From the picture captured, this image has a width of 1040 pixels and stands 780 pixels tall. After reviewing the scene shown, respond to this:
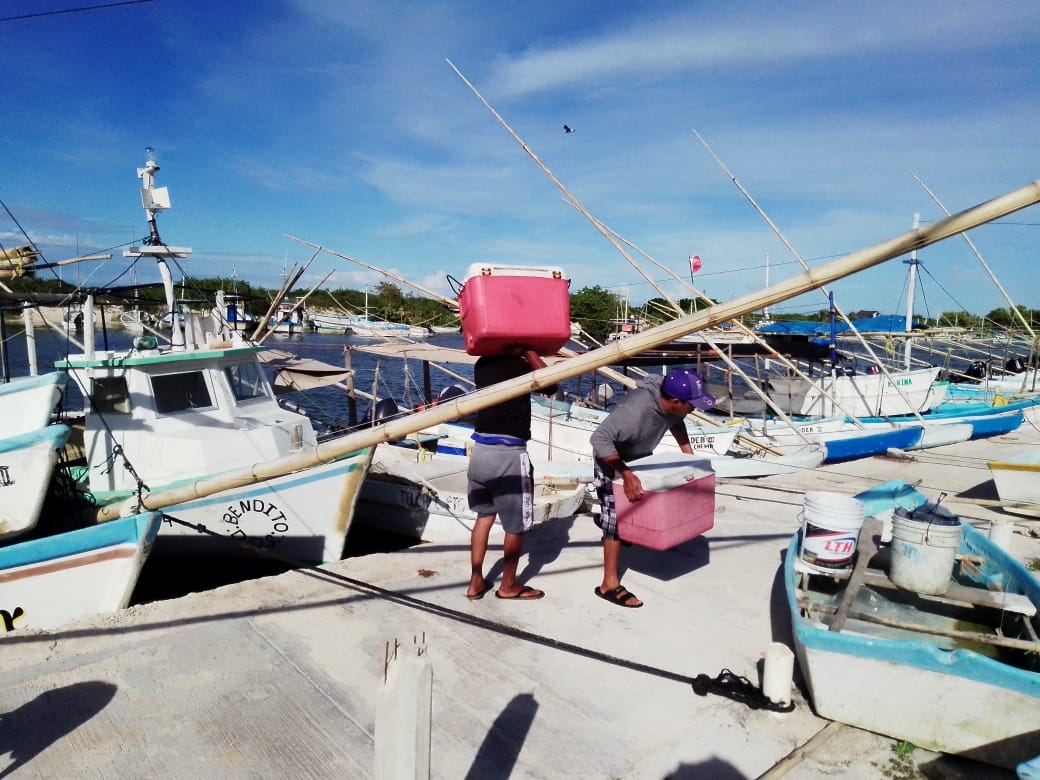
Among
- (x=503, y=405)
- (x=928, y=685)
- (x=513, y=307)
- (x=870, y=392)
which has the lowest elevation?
(x=870, y=392)

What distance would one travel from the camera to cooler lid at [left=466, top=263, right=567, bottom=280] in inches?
157

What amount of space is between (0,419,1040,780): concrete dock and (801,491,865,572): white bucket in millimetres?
566

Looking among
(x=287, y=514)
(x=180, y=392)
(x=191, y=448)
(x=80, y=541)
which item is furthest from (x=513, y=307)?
(x=180, y=392)

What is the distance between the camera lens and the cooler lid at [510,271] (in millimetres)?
3977

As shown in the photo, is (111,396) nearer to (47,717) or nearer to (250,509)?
(250,509)

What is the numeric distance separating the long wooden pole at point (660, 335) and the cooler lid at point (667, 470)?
1.60m

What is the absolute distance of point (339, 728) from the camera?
3.24 meters

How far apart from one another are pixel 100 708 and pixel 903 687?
161 inches

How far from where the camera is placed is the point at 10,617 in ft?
15.0

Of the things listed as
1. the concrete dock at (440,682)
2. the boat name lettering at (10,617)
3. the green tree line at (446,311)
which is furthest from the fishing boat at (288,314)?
the concrete dock at (440,682)

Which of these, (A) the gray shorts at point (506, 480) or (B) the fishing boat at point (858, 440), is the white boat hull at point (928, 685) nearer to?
(A) the gray shorts at point (506, 480)

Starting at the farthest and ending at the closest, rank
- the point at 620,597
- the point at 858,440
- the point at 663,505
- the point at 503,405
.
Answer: the point at 858,440
the point at 620,597
the point at 663,505
the point at 503,405

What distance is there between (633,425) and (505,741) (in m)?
2.12

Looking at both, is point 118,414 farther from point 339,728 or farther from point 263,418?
point 339,728
